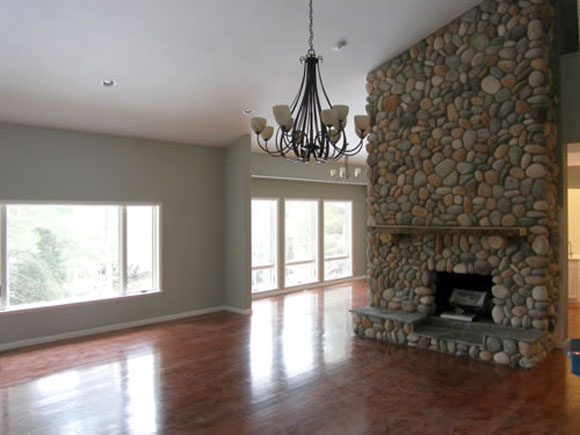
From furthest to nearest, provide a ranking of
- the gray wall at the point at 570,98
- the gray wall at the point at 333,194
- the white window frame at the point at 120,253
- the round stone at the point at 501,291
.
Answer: the gray wall at the point at 333,194 → the white window frame at the point at 120,253 → the gray wall at the point at 570,98 → the round stone at the point at 501,291

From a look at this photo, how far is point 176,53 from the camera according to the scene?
15.9ft

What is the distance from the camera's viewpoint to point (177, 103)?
5.95 meters

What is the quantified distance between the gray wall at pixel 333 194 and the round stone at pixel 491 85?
492cm

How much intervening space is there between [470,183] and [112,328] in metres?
5.16

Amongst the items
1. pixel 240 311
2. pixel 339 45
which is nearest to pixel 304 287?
pixel 240 311

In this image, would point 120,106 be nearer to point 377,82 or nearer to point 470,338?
point 377,82

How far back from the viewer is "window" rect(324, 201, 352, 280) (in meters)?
11.0

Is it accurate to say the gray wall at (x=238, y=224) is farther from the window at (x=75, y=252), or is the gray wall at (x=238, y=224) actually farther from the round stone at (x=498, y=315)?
the round stone at (x=498, y=315)

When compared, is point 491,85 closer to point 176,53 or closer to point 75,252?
point 176,53

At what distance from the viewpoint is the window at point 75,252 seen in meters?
5.75

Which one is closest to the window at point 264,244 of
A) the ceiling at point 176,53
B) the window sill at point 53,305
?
the window sill at point 53,305

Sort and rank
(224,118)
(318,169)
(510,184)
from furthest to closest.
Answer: (318,169)
(224,118)
(510,184)

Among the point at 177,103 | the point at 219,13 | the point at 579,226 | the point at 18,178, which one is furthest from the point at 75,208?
the point at 579,226

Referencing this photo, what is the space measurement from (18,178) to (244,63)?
3116 mm
